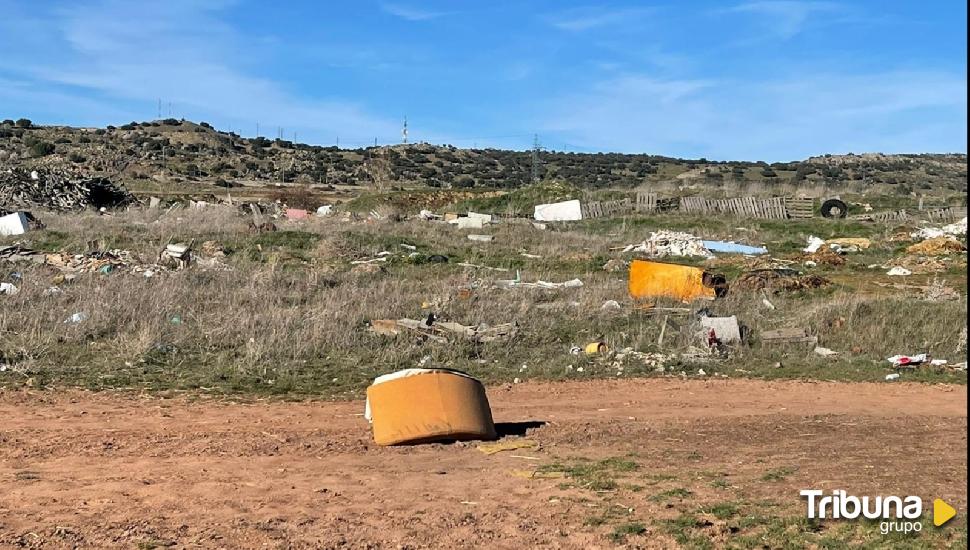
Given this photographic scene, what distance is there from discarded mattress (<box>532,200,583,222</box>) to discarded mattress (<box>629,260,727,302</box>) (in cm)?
2043

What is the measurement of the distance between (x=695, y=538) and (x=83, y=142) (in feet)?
229

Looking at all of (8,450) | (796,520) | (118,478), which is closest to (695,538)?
(796,520)

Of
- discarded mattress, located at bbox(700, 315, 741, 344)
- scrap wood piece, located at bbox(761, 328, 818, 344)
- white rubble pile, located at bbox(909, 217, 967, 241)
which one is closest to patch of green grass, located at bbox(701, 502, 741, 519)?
discarded mattress, located at bbox(700, 315, 741, 344)

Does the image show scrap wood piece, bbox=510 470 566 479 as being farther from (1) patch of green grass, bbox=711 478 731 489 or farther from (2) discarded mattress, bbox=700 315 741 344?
(2) discarded mattress, bbox=700 315 741 344

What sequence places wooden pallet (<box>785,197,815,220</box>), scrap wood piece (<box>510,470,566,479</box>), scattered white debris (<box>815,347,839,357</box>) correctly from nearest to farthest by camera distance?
scrap wood piece (<box>510,470,566,479</box>) → scattered white debris (<box>815,347,839,357</box>) → wooden pallet (<box>785,197,815,220</box>)

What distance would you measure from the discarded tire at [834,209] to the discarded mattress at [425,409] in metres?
34.3

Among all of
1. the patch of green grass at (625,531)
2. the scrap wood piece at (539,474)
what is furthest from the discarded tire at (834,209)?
the patch of green grass at (625,531)

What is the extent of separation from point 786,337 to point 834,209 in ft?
92.6

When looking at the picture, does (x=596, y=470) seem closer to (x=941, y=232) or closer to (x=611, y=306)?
(x=611, y=306)

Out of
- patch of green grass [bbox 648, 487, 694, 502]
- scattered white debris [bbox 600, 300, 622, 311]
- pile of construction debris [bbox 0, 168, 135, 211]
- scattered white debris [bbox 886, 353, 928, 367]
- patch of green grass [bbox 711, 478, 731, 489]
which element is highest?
pile of construction debris [bbox 0, 168, 135, 211]

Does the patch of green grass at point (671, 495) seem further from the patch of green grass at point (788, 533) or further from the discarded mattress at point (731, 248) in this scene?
the discarded mattress at point (731, 248)

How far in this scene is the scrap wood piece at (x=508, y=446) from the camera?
7.01 metres

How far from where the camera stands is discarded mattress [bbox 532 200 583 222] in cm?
3709

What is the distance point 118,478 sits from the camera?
6082 millimetres
